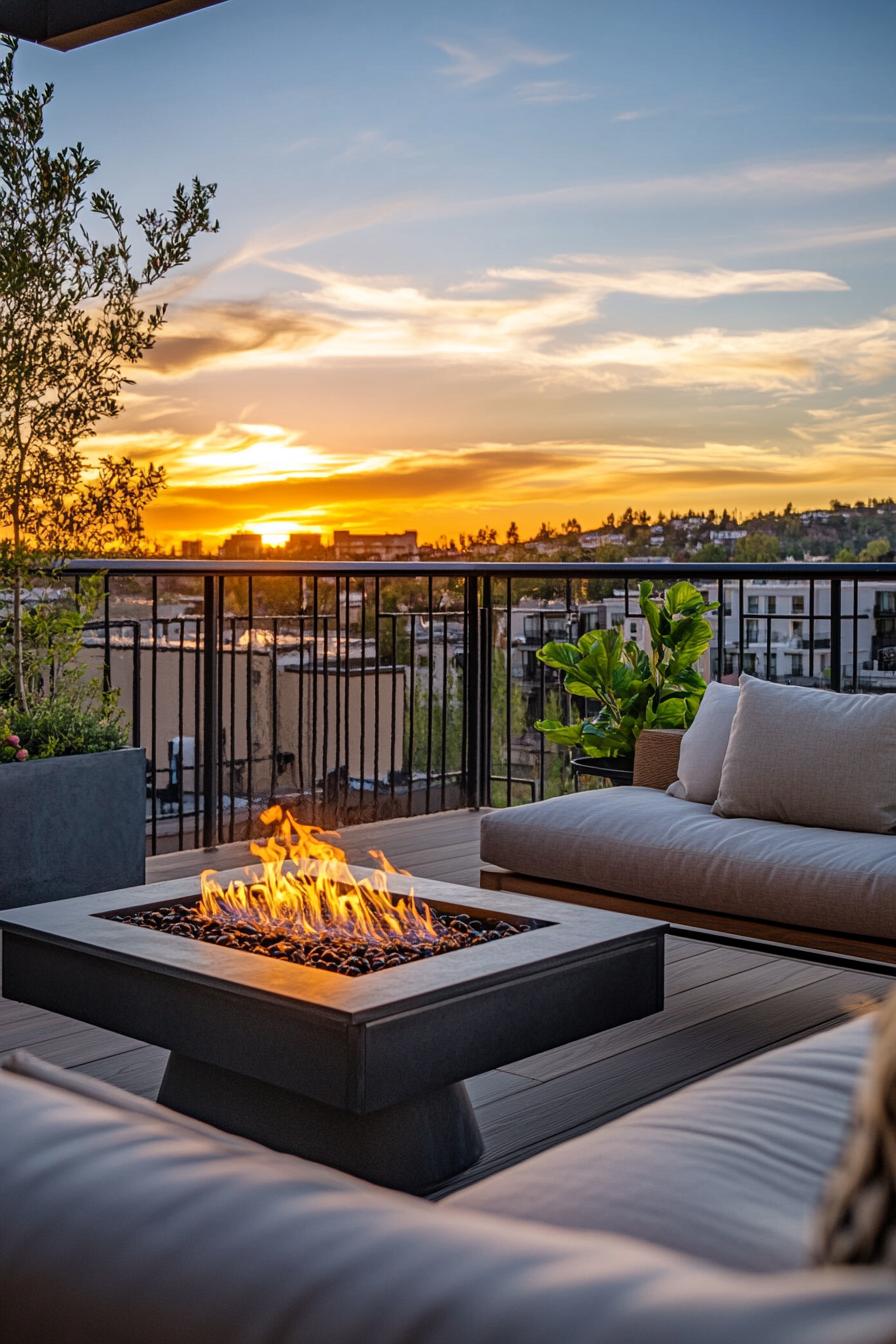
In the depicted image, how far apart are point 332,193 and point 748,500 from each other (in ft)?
12.0

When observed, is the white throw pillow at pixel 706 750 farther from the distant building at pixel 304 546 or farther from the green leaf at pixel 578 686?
the distant building at pixel 304 546

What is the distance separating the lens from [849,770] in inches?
133

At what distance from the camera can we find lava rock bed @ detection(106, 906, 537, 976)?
229 cm

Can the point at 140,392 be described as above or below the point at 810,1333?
above

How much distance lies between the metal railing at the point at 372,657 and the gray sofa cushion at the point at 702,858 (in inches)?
59.6

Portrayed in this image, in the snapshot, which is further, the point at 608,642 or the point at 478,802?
the point at 478,802

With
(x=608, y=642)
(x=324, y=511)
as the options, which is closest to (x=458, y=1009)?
(x=608, y=642)

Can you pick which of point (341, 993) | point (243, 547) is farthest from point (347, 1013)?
point (243, 547)

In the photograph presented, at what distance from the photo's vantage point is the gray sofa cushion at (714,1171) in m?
1.10

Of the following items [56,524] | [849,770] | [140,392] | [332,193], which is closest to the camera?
[849,770]

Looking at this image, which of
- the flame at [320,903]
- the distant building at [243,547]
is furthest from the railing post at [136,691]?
the flame at [320,903]

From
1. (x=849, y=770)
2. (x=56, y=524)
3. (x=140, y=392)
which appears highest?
(x=140, y=392)

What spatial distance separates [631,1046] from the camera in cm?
298

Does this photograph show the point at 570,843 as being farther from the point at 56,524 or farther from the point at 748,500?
the point at 748,500
